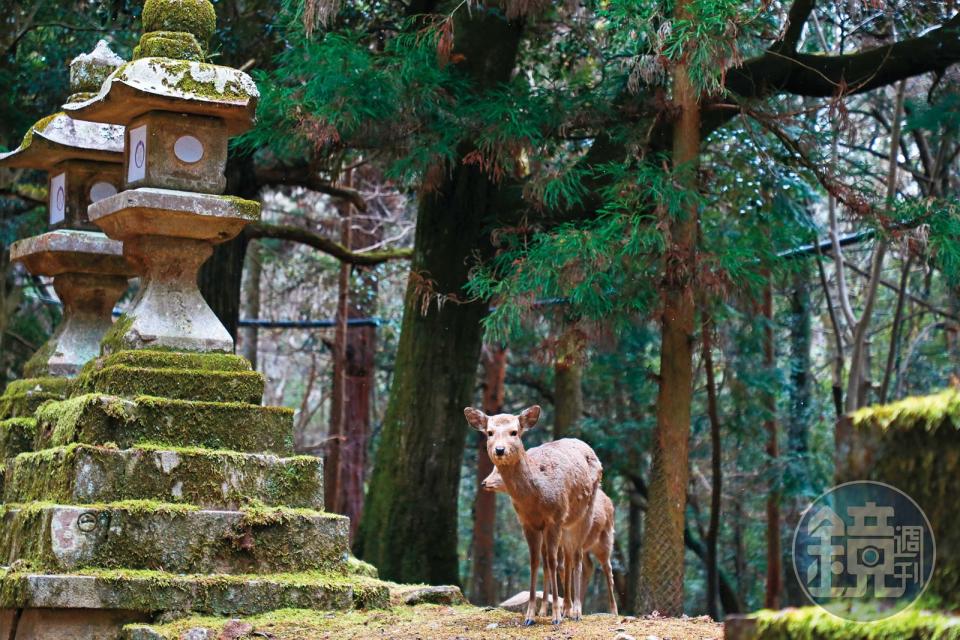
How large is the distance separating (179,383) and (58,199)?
2.87 meters

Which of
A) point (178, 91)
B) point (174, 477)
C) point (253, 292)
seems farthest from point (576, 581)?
point (253, 292)

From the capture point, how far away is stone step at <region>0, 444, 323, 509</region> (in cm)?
686

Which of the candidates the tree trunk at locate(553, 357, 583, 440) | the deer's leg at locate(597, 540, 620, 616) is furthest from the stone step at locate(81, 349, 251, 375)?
the tree trunk at locate(553, 357, 583, 440)

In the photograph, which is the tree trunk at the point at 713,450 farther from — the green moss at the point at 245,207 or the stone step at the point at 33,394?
the stone step at the point at 33,394

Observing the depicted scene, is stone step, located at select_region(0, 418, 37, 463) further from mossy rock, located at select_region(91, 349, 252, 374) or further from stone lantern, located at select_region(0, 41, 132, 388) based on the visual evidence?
mossy rock, located at select_region(91, 349, 252, 374)

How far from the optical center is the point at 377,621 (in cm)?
666

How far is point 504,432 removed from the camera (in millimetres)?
6324

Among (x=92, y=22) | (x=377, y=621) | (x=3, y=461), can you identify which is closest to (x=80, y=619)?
(x=377, y=621)

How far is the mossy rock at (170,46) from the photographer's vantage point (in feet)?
26.0

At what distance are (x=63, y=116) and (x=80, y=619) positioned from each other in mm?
4297

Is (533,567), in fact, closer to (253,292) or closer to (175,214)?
(175,214)

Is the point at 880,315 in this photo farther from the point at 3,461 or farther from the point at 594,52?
the point at 3,461

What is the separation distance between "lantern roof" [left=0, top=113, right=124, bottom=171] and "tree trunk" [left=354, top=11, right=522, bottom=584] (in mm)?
2853

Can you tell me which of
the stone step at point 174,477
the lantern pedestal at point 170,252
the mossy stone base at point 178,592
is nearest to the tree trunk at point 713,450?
the stone step at point 174,477
